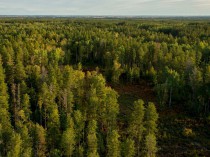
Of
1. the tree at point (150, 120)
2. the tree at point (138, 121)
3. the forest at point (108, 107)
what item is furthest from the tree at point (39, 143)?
the tree at point (150, 120)

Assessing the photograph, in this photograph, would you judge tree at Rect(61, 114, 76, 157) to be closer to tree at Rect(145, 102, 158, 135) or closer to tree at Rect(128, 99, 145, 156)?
tree at Rect(128, 99, 145, 156)

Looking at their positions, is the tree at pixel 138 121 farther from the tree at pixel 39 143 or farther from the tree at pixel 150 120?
the tree at pixel 39 143

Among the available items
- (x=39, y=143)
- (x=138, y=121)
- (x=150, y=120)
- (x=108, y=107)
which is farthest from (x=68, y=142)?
(x=150, y=120)

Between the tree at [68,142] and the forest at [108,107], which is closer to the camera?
the tree at [68,142]

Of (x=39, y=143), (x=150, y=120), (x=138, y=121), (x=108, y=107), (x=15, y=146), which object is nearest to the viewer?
(x=15, y=146)

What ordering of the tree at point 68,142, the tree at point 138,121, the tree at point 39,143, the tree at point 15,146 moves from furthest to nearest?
the tree at point 138,121 < the tree at point 39,143 < the tree at point 68,142 < the tree at point 15,146

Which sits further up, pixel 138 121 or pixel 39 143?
pixel 138 121

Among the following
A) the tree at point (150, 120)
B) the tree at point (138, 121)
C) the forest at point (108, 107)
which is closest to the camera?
the forest at point (108, 107)

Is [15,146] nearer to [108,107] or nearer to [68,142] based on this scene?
[68,142]

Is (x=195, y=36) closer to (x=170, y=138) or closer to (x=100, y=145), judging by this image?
(x=170, y=138)

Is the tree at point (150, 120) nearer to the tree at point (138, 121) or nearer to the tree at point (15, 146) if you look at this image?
the tree at point (138, 121)

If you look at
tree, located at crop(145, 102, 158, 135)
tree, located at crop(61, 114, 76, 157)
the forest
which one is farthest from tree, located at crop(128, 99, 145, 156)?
tree, located at crop(61, 114, 76, 157)

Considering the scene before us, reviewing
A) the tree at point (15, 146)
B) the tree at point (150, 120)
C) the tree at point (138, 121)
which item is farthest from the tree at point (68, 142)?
the tree at point (150, 120)
